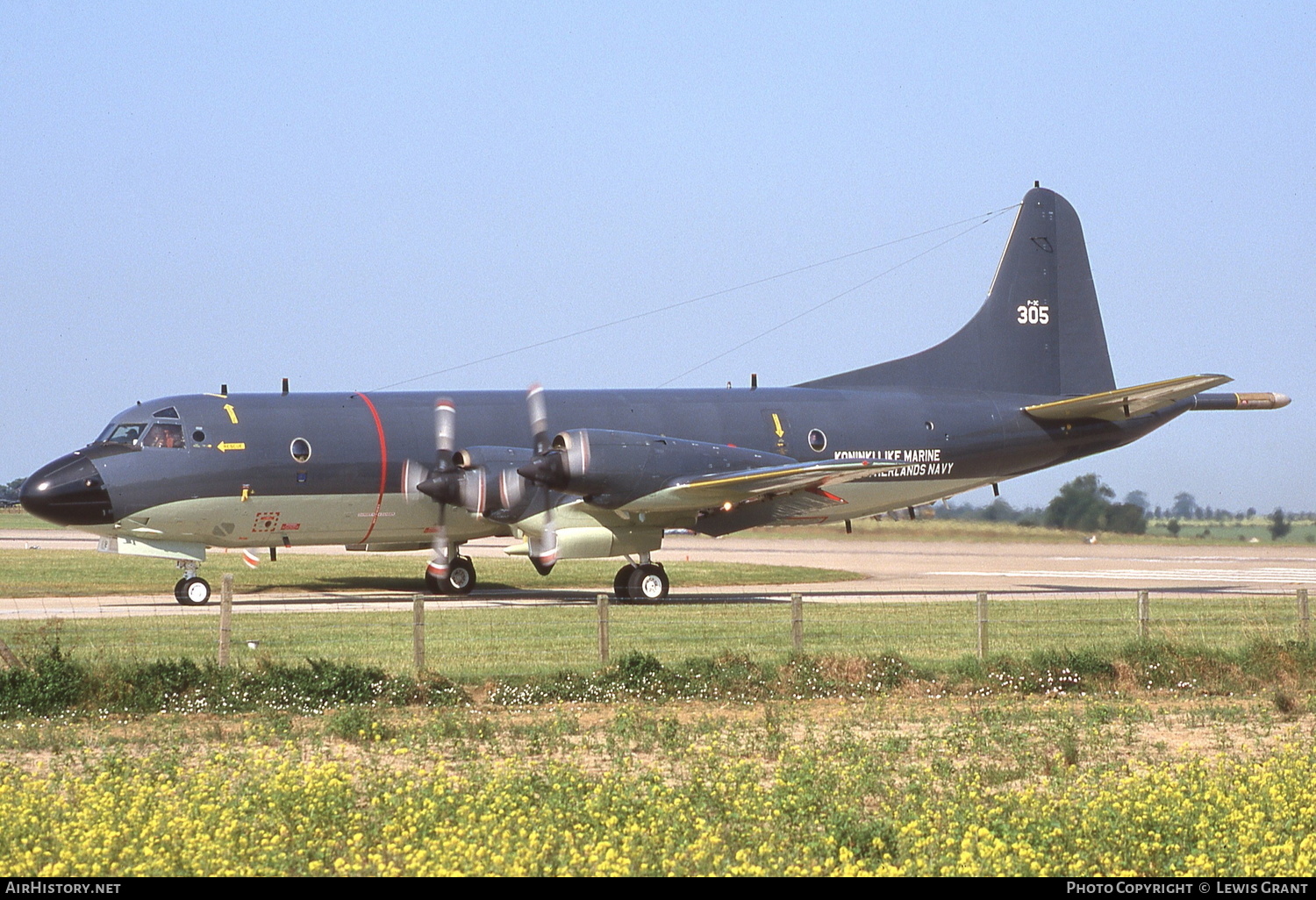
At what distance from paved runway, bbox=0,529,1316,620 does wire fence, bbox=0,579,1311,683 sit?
1.14ft

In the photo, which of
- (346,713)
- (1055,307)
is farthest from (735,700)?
(1055,307)

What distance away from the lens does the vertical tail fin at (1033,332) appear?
123 feet

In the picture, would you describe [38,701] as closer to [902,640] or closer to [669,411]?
[902,640]

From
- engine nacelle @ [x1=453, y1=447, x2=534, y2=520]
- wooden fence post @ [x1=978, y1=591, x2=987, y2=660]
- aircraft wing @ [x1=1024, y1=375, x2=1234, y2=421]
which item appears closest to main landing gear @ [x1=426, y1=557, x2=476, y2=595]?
engine nacelle @ [x1=453, y1=447, x2=534, y2=520]

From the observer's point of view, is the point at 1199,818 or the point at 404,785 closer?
the point at 1199,818

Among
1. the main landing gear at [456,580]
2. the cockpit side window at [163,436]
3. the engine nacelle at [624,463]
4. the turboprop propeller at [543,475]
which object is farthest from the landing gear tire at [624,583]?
the cockpit side window at [163,436]

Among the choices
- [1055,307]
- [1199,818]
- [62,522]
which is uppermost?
[1055,307]

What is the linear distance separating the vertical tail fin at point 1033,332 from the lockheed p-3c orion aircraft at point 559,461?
0.61 ft

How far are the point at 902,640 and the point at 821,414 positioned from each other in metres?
12.2

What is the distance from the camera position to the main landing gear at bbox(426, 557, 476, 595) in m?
33.9

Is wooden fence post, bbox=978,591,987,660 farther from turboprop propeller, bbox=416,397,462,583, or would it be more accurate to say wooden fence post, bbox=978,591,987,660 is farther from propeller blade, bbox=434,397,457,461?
propeller blade, bbox=434,397,457,461

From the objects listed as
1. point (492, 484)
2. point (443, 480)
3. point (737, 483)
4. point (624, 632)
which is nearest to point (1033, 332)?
point (737, 483)

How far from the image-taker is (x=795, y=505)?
32250 mm

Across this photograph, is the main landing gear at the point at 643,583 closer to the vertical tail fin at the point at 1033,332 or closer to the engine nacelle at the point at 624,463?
the engine nacelle at the point at 624,463
